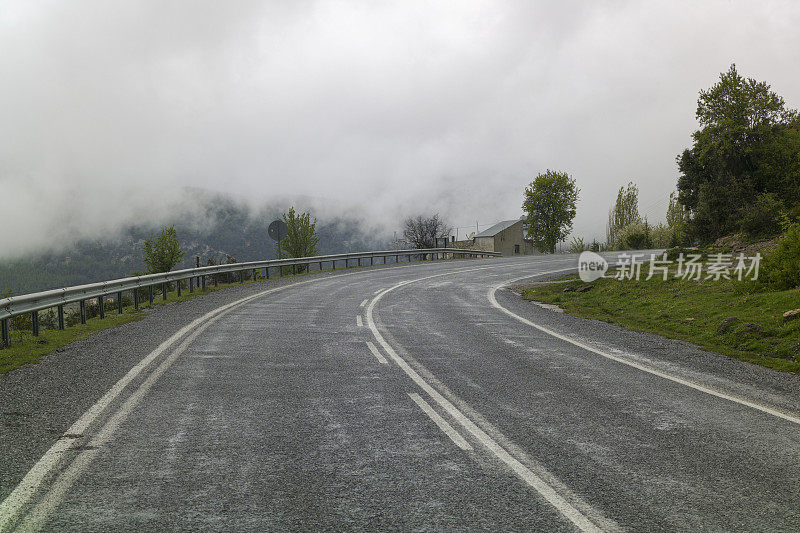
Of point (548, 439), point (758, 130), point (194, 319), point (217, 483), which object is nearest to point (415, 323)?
point (194, 319)

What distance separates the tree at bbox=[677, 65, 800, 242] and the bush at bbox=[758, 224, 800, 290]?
40.9 feet

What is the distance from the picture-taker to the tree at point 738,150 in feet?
85.1

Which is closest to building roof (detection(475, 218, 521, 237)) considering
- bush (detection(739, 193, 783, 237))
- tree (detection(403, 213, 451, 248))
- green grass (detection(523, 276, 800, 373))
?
tree (detection(403, 213, 451, 248))

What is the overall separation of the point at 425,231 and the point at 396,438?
6347 cm

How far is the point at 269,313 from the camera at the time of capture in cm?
1464

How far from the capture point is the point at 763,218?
23141 mm

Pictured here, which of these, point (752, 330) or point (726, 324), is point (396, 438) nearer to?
Result: point (752, 330)

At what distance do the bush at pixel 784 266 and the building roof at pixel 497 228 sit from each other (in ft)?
275

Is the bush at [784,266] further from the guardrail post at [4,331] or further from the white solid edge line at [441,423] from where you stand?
the guardrail post at [4,331]

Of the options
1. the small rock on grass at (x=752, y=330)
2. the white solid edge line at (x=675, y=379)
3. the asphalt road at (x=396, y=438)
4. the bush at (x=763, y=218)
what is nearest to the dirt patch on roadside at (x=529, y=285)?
the bush at (x=763, y=218)

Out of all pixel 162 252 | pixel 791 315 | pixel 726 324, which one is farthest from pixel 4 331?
pixel 162 252

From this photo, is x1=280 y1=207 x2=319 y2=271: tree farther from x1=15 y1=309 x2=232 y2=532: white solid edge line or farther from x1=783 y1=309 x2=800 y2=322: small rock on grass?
x1=15 y1=309 x2=232 y2=532: white solid edge line

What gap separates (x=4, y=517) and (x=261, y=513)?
5.16 feet

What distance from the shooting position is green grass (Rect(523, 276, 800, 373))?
32.2ft
